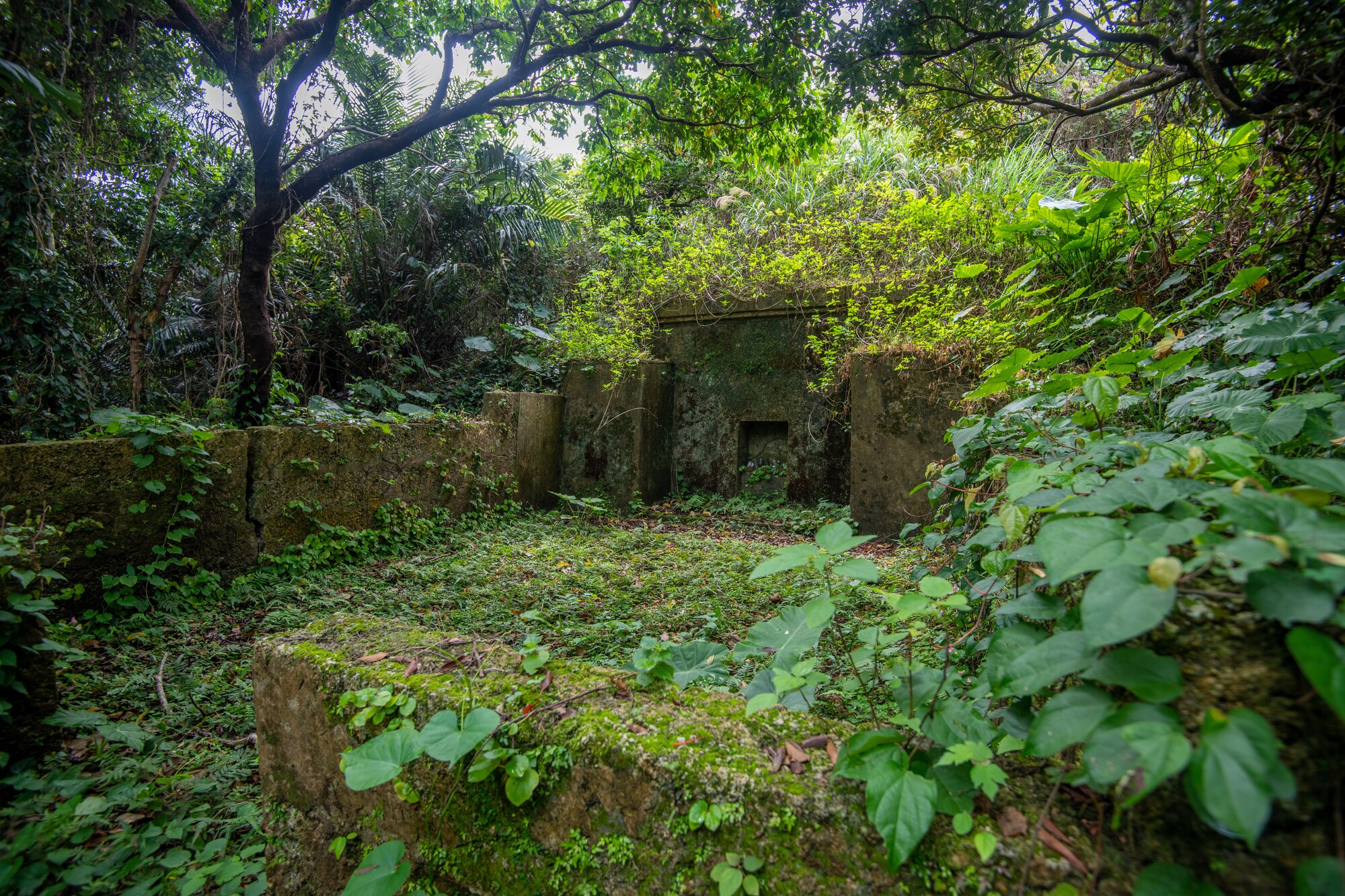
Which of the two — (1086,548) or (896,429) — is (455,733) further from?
(896,429)

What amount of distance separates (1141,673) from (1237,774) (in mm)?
141

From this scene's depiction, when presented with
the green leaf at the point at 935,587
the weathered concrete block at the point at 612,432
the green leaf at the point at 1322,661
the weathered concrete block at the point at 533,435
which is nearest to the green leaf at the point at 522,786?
the green leaf at the point at 935,587

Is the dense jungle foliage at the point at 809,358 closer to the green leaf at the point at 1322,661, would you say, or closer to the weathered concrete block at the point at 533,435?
the green leaf at the point at 1322,661

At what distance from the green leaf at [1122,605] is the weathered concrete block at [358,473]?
4.17 metres

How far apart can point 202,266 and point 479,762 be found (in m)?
7.32

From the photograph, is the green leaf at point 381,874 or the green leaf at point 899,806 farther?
the green leaf at point 381,874

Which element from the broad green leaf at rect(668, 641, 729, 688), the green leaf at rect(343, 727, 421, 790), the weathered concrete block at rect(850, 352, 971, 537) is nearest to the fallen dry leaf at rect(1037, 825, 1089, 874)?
the broad green leaf at rect(668, 641, 729, 688)

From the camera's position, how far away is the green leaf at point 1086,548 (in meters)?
0.76

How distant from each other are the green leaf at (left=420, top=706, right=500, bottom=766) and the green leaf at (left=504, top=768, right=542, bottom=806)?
0.10m

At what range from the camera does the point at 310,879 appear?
4.76ft

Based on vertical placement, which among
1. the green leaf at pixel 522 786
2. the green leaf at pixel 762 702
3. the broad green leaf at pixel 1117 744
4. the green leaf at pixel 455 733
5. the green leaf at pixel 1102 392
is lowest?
the green leaf at pixel 522 786

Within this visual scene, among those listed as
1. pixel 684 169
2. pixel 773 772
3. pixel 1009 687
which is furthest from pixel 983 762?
pixel 684 169

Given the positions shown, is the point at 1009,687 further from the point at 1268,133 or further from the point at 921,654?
the point at 1268,133

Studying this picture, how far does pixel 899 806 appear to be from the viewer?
2.83 ft
